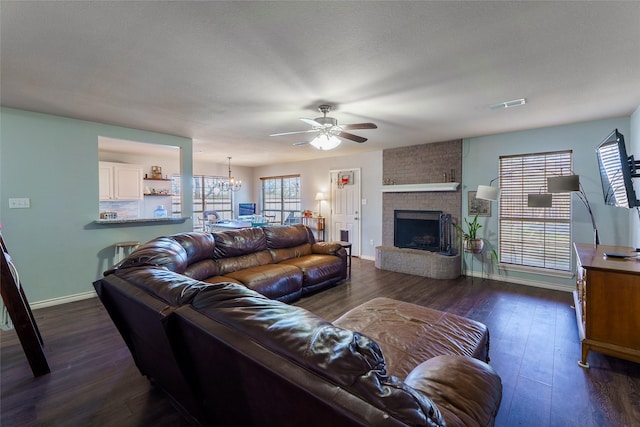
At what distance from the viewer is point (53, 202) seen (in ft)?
12.0

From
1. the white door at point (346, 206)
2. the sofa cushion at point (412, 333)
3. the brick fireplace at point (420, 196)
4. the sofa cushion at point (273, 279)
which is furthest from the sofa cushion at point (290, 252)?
the white door at point (346, 206)

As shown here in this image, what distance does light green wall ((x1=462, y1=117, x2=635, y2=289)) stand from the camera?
3.81 meters

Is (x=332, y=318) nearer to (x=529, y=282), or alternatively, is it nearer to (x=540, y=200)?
(x=540, y=200)

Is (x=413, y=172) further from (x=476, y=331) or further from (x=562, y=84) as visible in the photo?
(x=476, y=331)

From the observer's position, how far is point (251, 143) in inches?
213

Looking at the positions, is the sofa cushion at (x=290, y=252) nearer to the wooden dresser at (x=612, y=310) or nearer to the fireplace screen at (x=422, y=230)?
the fireplace screen at (x=422, y=230)

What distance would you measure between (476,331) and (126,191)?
22.7 ft

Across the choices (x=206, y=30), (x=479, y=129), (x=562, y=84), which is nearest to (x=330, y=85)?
(x=206, y=30)

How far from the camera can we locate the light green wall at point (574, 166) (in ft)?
12.5

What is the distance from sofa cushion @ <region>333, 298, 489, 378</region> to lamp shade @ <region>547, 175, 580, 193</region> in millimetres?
2543

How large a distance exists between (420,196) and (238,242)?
3599mm

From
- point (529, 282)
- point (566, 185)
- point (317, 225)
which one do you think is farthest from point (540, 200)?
point (317, 225)

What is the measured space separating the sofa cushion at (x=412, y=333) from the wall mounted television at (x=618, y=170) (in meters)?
1.67

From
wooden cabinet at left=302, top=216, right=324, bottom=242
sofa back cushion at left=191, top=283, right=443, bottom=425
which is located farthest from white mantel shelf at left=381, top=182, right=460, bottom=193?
sofa back cushion at left=191, top=283, right=443, bottom=425
